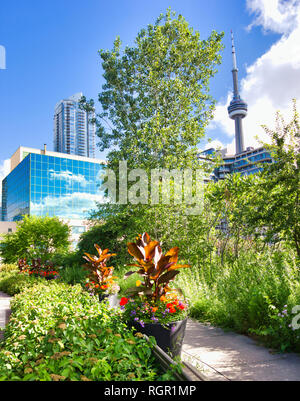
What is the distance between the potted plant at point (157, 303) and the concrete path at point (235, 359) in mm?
370

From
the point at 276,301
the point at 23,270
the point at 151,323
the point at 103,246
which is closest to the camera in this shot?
the point at 151,323

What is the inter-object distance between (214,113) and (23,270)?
9159mm

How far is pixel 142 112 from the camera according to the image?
1177 cm

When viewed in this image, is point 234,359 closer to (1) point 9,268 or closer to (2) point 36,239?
(2) point 36,239

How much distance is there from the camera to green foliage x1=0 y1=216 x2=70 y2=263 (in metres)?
12.7

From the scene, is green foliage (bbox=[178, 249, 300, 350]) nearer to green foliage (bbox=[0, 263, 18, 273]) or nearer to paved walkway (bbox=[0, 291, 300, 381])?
paved walkway (bbox=[0, 291, 300, 381])

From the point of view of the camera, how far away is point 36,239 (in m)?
12.8

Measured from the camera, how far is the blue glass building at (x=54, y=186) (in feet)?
143

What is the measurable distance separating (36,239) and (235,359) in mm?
11449

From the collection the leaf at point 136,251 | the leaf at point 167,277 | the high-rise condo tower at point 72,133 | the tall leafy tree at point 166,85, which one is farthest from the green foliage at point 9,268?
the high-rise condo tower at point 72,133

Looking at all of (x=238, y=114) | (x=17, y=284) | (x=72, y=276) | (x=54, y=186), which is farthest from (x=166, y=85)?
(x=238, y=114)

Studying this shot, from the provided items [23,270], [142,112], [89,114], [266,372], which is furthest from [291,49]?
[23,270]

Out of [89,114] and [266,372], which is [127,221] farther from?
[266,372]
